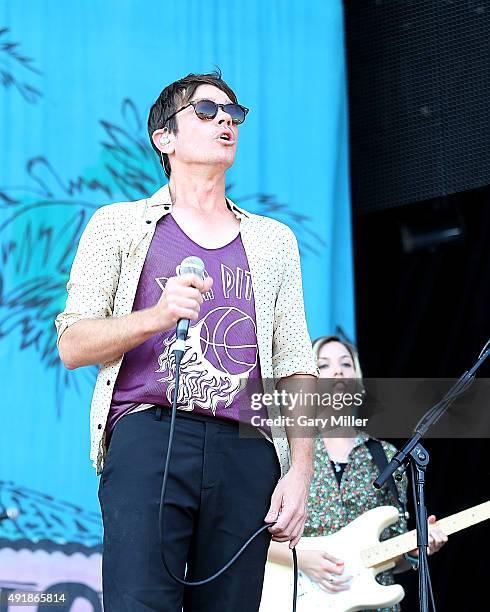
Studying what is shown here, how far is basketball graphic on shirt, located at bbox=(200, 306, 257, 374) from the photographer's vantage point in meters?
2.14

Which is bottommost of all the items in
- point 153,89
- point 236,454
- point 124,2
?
point 236,454

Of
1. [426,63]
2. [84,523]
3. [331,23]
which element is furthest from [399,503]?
[331,23]

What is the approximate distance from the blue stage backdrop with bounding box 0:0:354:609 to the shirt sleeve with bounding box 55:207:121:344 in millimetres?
2018

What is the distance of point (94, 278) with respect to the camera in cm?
215

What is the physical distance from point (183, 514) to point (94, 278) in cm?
55

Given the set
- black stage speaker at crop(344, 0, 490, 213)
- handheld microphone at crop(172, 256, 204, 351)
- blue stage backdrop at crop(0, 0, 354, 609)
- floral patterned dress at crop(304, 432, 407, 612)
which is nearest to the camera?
handheld microphone at crop(172, 256, 204, 351)

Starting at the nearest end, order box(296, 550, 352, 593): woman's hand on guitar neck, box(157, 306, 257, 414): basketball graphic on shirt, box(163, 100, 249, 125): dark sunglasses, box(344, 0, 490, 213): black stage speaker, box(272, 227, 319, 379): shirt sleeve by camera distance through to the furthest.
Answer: box(157, 306, 257, 414): basketball graphic on shirt < box(272, 227, 319, 379): shirt sleeve < box(163, 100, 249, 125): dark sunglasses < box(296, 550, 352, 593): woman's hand on guitar neck < box(344, 0, 490, 213): black stage speaker

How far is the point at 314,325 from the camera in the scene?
454 centimetres

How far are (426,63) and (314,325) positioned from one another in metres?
1.31

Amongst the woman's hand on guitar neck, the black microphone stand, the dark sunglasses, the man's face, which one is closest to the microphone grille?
the man's face

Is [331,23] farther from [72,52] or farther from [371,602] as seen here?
[371,602]

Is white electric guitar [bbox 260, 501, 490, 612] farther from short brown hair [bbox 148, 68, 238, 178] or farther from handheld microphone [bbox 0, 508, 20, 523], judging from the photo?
short brown hair [bbox 148, 68, 238, 178]

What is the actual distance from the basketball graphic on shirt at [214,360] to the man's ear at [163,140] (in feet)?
1.69

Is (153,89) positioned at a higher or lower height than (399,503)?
higher
